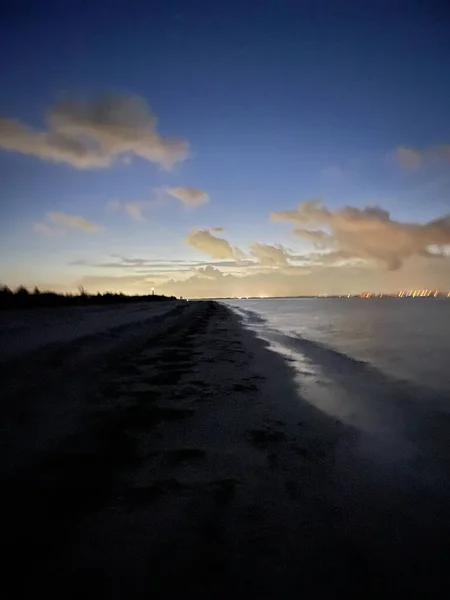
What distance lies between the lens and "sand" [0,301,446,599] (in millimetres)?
1953

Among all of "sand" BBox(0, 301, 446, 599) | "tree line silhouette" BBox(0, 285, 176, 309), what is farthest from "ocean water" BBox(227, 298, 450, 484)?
"tree line silhouette" BBox(0, 285, 176, 309)

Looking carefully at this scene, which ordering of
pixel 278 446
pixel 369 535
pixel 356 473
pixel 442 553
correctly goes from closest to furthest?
pixel 442 553, pixel 369 535, pixel 356 473, pixel 278 446

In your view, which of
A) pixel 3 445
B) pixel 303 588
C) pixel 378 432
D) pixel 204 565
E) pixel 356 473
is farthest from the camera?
pixel 378 432

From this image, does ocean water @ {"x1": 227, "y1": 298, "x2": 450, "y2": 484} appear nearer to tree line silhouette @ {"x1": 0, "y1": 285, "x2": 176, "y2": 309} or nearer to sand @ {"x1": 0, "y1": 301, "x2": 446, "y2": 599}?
sand @ {"x1": 0, "y1": 301, "x2": 446, "y2": 599}

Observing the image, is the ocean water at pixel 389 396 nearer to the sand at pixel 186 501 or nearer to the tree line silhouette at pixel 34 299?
the sand at pixel 186 501

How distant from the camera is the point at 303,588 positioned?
1890 mm

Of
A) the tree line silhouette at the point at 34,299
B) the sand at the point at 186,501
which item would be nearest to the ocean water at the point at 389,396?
the sand at the point at 186,501

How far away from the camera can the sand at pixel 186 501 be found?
1.95 metres

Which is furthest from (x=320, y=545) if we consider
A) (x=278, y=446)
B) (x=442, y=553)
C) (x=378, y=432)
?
(x=378, y=432)

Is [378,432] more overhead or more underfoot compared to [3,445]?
more underfoot

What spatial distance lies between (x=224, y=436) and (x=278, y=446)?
0.66 metres

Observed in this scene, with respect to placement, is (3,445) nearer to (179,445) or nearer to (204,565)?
(179,445)

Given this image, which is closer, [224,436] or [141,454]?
[141,454]

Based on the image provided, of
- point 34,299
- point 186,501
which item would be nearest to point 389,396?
point 186,501
